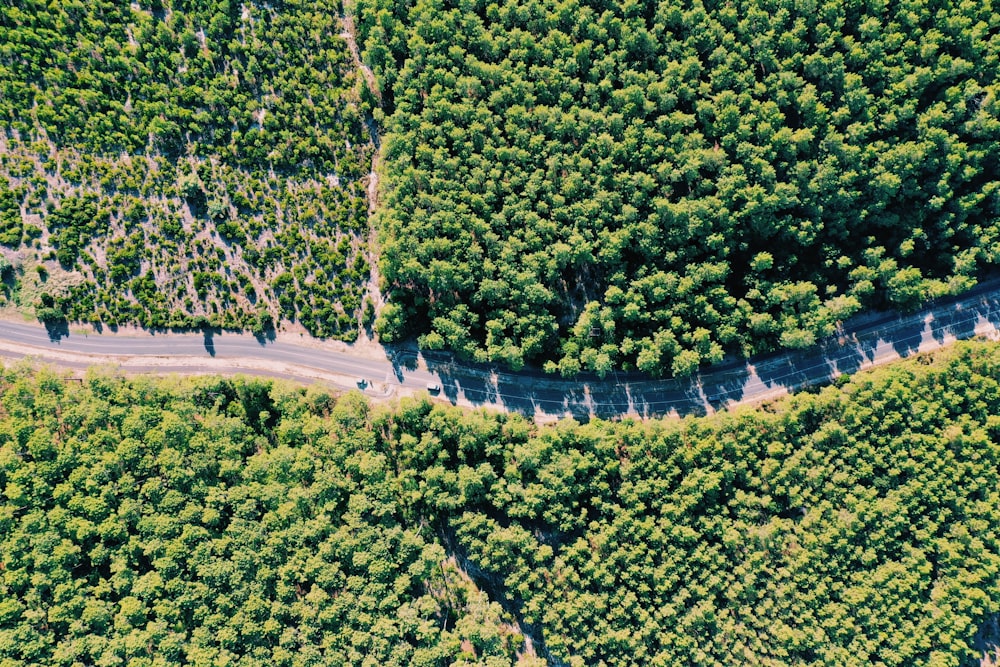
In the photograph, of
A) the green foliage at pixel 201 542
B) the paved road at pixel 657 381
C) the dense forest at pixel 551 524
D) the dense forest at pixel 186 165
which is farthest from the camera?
the dense forest at pixel 186 165

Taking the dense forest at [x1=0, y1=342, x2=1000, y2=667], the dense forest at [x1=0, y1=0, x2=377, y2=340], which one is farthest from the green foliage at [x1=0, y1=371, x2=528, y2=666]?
the dense forest at [x1=0, y1=0, x2=377, y2=340]

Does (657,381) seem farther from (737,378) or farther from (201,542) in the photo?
(201,542)

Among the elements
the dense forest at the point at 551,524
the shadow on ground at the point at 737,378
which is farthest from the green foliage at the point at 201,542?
the shadow on ground at the point at 737,378

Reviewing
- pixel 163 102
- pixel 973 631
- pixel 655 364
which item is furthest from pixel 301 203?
pixel 973 631

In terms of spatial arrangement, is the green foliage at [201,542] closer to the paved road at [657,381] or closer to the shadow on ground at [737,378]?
the paved road at [657,381]

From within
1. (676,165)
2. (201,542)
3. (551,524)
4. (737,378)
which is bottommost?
(201,542)

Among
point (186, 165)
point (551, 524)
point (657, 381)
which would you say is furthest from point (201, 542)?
point (657, 381)

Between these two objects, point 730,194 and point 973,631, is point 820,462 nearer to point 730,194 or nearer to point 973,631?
point 973,631
